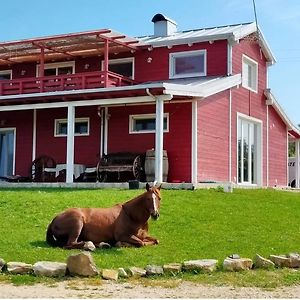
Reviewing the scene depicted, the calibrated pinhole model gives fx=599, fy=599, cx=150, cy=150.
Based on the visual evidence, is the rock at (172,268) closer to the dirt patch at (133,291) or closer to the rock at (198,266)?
the rock at (198,266)

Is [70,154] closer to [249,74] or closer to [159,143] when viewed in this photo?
[159,143]

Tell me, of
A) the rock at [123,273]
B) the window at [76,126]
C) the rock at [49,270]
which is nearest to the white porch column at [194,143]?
the window at [76,126]

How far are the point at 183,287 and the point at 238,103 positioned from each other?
17.5 metres

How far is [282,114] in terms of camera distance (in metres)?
29.0

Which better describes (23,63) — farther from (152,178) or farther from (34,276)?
(34,276)

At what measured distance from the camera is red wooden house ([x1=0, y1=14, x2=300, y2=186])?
2191 centimetres

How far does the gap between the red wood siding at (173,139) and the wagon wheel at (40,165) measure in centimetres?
330

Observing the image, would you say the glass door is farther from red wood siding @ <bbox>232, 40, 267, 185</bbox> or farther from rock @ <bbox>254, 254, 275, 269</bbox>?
rock @ <bbox>254, 254, 275, 269</bbox>

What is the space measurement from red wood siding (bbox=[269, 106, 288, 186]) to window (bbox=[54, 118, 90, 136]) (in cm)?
897

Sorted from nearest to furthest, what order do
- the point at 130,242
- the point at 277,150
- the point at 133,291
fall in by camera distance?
the point at 133,291 → the point at 130,242 → the point at 277,150

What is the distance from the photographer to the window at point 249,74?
86.2ft

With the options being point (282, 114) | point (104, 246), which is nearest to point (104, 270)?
point (104, 246)

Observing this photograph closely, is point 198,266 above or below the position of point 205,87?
below

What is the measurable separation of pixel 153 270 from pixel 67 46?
56.4 feet
